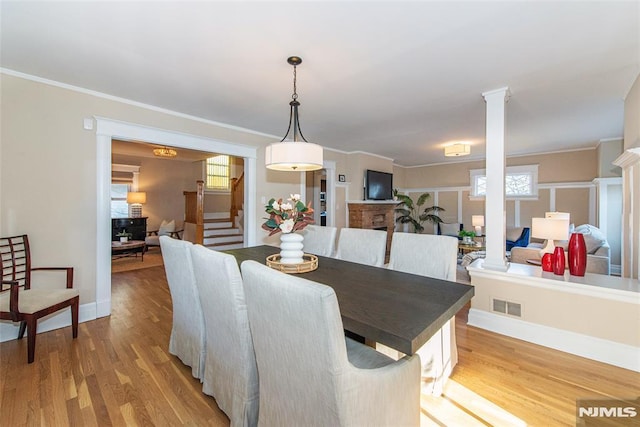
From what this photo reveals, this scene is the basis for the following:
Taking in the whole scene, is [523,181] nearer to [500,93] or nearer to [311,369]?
[500,93]

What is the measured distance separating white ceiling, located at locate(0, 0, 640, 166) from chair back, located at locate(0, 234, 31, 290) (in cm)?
148

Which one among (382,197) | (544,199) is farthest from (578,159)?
(382,197)

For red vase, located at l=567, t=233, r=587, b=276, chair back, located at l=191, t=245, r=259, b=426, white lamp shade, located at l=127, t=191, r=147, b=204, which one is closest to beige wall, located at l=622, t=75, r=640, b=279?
red vase, located at l=567, t=233, r=587, b=276

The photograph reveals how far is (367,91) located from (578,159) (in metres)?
5.65

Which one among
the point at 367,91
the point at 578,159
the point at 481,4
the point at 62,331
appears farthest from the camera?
the point at 578,159

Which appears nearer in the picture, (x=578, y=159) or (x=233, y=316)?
(x=233, y=316)

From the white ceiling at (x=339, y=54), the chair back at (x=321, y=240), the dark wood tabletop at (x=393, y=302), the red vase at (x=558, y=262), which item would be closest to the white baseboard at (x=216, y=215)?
the white ceiling at (x=339, y=54)

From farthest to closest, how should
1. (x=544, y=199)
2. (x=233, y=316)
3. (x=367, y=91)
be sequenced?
(x=544, y=199), (x=367, y=91), (x=233, y=316)

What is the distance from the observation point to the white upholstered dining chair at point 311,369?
91 cm

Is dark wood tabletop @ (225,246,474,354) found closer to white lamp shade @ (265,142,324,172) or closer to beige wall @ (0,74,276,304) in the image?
white lamp shade @ (265,142,324,172)

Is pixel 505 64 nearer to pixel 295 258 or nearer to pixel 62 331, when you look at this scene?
pixel 295 258

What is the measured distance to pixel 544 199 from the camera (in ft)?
20.0

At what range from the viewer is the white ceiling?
164cm

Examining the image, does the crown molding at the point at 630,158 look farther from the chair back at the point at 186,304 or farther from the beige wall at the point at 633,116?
the chair back at the point at 186,304
